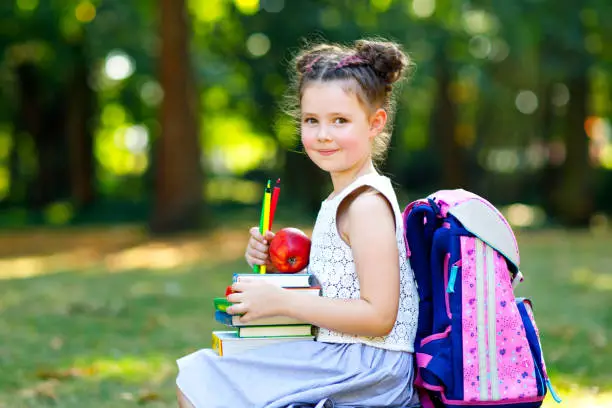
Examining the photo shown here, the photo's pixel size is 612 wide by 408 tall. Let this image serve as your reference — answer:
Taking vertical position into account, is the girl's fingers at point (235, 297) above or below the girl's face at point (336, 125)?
below

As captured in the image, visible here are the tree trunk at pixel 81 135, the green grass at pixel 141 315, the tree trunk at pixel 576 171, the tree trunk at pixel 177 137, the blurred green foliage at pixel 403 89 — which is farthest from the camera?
the tree trunk at pixel 81 135

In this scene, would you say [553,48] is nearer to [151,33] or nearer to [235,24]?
[235,24]

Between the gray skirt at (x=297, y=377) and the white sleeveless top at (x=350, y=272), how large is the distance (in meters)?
0.03

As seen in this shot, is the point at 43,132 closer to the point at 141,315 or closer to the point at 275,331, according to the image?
the point at 141,315

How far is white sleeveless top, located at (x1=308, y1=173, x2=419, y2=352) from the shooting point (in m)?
2.69

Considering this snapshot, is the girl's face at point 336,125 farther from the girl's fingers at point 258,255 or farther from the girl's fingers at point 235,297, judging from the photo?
the girl's fingers at point 235,297

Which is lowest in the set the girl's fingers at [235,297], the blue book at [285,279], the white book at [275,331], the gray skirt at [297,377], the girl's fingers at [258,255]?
the gray skirt at [297,377]

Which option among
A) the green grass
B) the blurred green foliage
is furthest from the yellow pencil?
the blurred green foliage

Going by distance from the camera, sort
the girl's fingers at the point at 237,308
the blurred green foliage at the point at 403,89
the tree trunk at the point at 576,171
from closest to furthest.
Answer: the girl's fingers at the point at 237,308
the blurred green foliage at the point at 403,89
the tree trunk at the point at 576,171

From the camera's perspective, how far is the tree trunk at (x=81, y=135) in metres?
22.8

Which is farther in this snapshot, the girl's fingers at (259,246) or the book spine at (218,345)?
the girl's fingers at (259,246)

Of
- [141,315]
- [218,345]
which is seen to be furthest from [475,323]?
[141,315]

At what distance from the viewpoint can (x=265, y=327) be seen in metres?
2.68

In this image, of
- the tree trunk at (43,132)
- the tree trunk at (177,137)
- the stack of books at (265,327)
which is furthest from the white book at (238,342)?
the tree trunk at (43,132)
